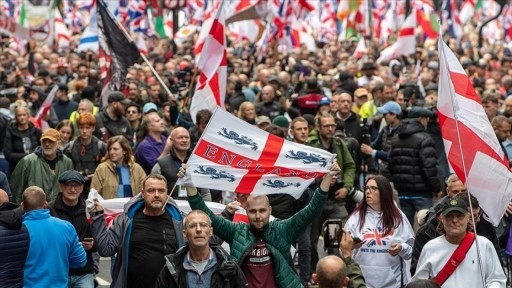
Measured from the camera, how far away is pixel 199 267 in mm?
8023

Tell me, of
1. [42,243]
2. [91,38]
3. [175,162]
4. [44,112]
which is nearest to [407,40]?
[91,38]

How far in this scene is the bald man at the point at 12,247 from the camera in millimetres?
8820

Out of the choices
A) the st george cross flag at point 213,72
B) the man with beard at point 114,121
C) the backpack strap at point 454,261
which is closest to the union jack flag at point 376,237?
the backpack strap at point 454,261

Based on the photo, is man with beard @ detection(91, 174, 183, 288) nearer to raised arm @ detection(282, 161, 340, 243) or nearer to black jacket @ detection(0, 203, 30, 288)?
black jacket @ detection(0, 203, 30, 288)

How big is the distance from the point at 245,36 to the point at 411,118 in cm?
2387

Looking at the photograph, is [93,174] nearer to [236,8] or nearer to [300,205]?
[300,205]

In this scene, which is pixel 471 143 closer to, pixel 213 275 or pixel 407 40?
pixel 213 275

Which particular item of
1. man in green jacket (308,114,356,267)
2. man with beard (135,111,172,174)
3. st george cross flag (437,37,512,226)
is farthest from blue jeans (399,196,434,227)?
st george cross flag (437,37,512,226)

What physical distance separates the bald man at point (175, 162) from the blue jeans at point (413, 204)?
2.52 m

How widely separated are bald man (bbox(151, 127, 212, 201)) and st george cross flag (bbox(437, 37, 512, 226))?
9.74 feet

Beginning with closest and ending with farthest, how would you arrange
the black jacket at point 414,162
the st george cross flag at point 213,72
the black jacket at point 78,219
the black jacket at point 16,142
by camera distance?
the black jacket at point 78,219 → the black jacket at point 414,162 → the black jacket at point 16,142 → the st george cross flag at point 213,72

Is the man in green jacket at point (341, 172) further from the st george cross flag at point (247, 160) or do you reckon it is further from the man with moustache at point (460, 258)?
the man with moustache at point (460, 258)

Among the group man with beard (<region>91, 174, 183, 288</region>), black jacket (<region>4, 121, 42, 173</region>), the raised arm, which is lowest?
black jacket (<region>4, 121, 42, 173</region>)

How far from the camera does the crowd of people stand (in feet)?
27.2
